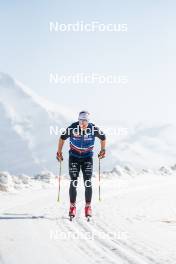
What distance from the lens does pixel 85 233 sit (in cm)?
885

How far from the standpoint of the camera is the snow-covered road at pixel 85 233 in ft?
22.3

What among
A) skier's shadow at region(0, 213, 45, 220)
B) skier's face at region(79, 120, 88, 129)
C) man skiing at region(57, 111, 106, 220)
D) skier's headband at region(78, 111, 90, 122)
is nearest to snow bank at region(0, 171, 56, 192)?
skier's shadow at region(0, 213, 45, 220)

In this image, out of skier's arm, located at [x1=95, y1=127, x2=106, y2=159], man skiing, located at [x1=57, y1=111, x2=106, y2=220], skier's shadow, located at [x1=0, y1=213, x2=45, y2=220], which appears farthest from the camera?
skier's arm, located at [x1=95, y1=127, x2=106, y2=159]

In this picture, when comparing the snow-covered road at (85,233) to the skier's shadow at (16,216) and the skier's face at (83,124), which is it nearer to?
the skier's shadow at (16,216)

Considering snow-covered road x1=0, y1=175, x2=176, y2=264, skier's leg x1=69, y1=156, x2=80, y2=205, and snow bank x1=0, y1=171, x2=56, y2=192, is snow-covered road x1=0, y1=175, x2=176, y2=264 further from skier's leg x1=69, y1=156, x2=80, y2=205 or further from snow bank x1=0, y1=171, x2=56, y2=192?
snow bank x1=0, y1=171, x2=56, y2=192

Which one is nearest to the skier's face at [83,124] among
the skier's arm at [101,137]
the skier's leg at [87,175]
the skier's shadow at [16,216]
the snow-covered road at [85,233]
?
the skier's arm at [101,137]

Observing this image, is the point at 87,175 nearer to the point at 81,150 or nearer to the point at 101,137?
the point at 81,150

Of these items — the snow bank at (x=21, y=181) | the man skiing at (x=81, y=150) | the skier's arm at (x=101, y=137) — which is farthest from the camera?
the snow bank at (x=21, y=181)

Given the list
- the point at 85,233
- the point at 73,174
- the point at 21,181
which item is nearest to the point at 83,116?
the point at 73,174

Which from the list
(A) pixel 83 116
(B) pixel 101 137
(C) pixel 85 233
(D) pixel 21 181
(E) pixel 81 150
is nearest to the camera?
(C) pixel 85 233

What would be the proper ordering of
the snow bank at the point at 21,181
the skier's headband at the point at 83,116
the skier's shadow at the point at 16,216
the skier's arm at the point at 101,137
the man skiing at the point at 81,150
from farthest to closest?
the snow bank at the point at 21,181 → the skier's arm at the point at 101,137 → the man skiing at the point at 81,150 → the skier's headband at the point at 83,116 → the skier's shadow at the point at 16,216

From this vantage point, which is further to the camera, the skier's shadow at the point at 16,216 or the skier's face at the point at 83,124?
the skier's face at the point at 83,124

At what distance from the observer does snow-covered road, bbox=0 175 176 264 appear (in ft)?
22.3

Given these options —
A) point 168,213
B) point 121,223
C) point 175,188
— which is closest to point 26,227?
point 121,223
